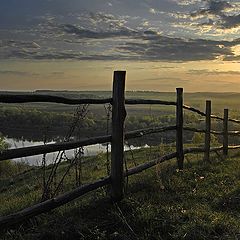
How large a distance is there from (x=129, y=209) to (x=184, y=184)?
80.4 inches

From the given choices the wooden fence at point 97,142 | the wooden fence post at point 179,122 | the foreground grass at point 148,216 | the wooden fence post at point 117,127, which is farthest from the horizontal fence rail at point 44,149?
the wooden fence post at point 179,122

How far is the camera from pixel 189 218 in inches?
203

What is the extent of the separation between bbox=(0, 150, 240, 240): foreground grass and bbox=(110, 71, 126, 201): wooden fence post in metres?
0.26

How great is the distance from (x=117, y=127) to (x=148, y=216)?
4.47ft

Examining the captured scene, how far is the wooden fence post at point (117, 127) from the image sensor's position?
5762mm

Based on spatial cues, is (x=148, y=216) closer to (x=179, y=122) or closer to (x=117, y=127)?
(x=117, y=127)

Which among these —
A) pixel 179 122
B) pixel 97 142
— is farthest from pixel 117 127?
pixel 179 122

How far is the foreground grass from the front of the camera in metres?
4.64

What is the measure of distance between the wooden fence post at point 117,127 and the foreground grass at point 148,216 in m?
0.26

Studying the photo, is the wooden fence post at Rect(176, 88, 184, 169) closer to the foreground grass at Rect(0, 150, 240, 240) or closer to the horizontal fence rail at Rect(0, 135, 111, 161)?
the foreground grass at Rect(0, 150, 240, 240)

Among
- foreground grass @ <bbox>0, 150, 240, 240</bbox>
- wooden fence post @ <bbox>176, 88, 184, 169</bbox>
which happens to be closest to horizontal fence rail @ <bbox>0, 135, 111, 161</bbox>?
foreground grass @ <bbox>0, 150, 240, 240</bbox>

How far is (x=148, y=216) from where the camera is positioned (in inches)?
200

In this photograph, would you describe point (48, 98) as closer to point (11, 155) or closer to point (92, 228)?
point (11, 155)

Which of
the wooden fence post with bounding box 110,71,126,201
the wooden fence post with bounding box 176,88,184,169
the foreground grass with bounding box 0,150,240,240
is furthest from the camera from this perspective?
the wooden fence post with bounding box 176,88,184,169
